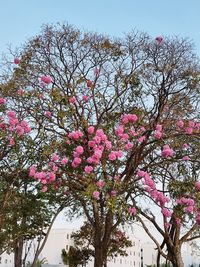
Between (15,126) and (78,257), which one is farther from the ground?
(15,126)

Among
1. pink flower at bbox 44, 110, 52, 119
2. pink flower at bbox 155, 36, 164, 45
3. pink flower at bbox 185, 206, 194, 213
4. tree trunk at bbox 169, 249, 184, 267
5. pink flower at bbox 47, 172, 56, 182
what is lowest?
tree trunk at bbox 169, 249, 184, 267

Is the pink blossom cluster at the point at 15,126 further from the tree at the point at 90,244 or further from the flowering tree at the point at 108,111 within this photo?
the tree at the point at 90,244

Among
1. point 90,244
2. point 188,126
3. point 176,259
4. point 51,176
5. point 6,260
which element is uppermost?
point 188,126

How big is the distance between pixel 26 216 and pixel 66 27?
955 centimetres

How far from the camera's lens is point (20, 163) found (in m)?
17.0

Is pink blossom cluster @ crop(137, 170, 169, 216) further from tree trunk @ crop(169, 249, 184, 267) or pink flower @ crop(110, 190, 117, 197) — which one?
tree trunk @ crop(169, 249, 184, 267)

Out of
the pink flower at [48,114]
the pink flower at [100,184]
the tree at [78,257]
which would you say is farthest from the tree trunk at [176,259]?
the tree at [78,257]

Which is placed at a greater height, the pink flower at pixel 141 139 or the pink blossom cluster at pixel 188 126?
the pink blossom cluster at pixel 188 126

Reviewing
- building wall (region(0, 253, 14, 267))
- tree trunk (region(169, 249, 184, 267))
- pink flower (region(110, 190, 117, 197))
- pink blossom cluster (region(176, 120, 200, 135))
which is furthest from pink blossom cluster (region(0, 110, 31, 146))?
building wall (region(0, 253, 14, 267))

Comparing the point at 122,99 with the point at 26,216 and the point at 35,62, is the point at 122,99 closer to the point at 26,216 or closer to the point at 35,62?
the point at 35,62

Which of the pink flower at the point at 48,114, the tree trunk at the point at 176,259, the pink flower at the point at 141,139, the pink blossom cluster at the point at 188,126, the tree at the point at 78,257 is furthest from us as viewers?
the tree at the point at 78,257

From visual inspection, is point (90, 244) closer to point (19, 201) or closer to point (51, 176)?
point (19, 201)

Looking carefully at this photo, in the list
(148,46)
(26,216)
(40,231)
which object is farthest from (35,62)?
(40,231)

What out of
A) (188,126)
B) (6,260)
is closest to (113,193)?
(188,126)
